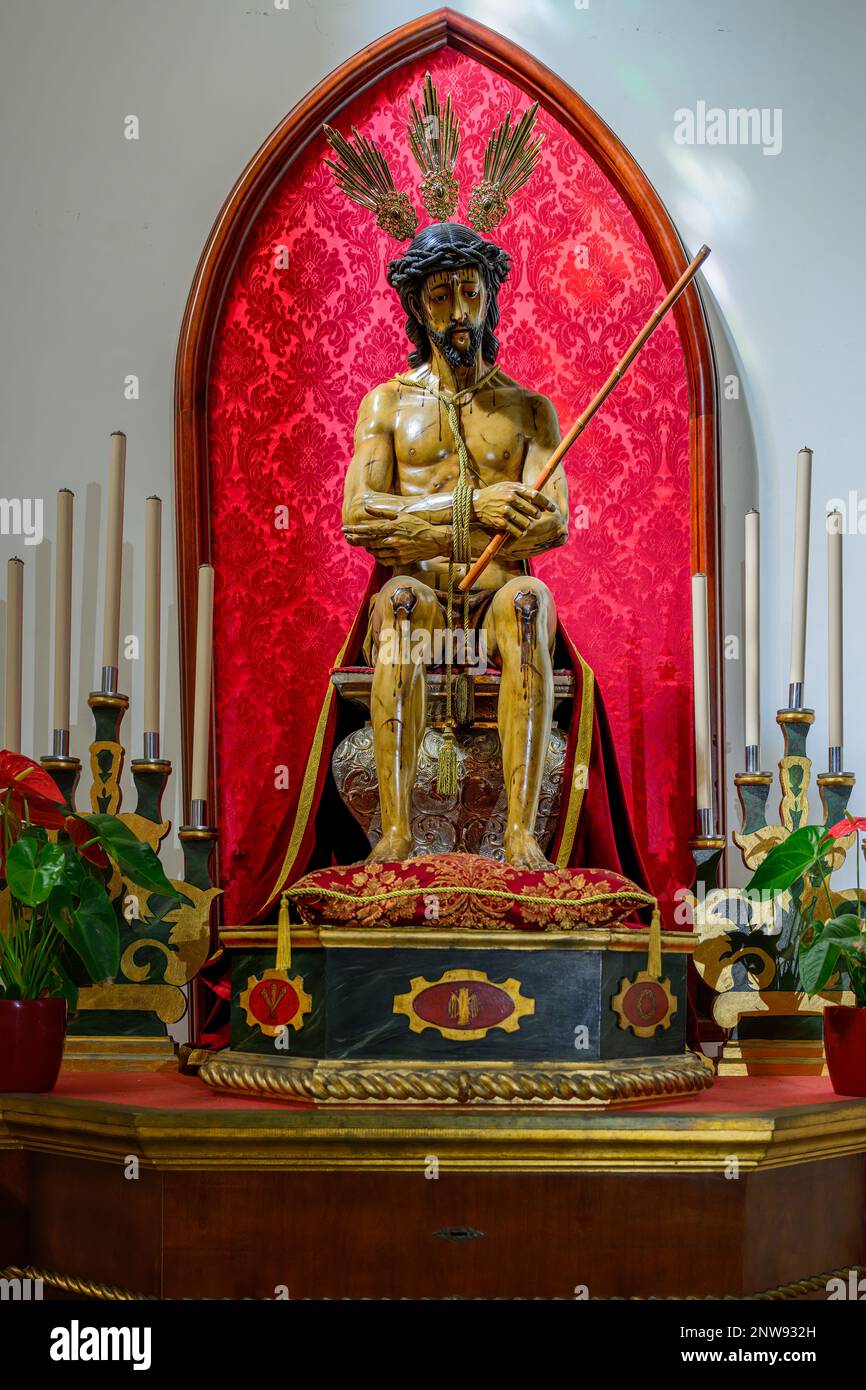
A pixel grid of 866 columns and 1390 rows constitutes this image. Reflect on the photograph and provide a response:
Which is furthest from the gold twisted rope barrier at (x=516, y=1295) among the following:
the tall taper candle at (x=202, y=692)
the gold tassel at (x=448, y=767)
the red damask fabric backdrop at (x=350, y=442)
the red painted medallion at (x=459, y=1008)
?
the red damask fabric backdrop at (x=350, y=442)

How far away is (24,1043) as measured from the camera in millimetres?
3412

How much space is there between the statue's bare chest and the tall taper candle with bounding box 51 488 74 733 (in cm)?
99

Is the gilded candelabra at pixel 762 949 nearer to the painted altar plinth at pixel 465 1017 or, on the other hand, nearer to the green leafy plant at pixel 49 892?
the painted altar plinth at pixel 465 1017

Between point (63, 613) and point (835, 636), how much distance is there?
7.11ft

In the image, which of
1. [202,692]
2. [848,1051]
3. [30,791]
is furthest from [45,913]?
[848,1051]

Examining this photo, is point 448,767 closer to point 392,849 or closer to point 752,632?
point 392,849

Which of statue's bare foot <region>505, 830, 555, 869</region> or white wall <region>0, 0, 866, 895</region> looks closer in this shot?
statue's bare foot <region>505, 830, 555, 869</region>

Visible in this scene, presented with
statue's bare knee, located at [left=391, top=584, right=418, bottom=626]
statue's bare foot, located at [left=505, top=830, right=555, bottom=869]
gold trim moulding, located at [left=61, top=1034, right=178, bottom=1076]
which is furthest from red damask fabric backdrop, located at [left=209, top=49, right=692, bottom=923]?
statue's bare foot, located at [left=505, top=830, right=555, bottom=869]

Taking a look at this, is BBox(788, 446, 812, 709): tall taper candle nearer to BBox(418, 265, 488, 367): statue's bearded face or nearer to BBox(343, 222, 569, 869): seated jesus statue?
BBox(343, 222, 569, 869): seated jesus statue

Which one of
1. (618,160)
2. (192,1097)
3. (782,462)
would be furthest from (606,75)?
(192,1097)

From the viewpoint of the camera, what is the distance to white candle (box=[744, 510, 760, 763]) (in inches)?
171

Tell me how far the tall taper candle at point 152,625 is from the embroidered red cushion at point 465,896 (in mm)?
1134

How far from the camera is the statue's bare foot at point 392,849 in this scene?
3494mm

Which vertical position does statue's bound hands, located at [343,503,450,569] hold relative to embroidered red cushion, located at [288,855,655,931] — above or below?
above
